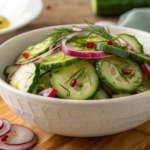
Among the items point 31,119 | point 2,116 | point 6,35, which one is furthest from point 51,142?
point 6,35

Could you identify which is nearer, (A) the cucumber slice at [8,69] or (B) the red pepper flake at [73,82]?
(B) the red pepper flake at [73,82]

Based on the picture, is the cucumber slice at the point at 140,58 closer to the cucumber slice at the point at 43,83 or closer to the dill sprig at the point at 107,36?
the dill sprig at the point at 107,36

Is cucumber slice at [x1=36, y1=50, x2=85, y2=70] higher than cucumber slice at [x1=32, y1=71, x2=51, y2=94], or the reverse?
cucumber slice at [x1=36, y1=50, x2=85, y2=70]

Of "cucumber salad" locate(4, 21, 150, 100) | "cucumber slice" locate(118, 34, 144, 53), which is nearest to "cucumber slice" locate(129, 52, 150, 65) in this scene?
"cucumber salad" locate(4, 21, 150, 100)

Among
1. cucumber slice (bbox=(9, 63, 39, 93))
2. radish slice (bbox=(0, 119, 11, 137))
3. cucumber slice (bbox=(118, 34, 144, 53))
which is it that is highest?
cucumber slice (bbox=(9, 63, 39, 93))

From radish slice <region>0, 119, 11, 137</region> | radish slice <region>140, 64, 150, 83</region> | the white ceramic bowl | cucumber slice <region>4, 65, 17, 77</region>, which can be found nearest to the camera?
the white ceramic bowl

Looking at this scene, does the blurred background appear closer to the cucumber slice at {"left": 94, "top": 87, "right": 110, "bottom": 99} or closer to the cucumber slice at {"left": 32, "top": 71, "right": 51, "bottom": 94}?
the cucumber slice at {"left": 32, "top": 71, "right": 51, "bottom": 94}

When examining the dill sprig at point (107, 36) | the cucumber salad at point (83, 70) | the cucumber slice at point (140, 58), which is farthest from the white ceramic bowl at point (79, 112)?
the dill sprig at point (107, 36)

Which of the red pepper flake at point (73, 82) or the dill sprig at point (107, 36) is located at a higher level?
the dill sprig at point (107, 36)

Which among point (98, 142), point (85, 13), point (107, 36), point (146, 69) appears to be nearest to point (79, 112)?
point (98, 142)
